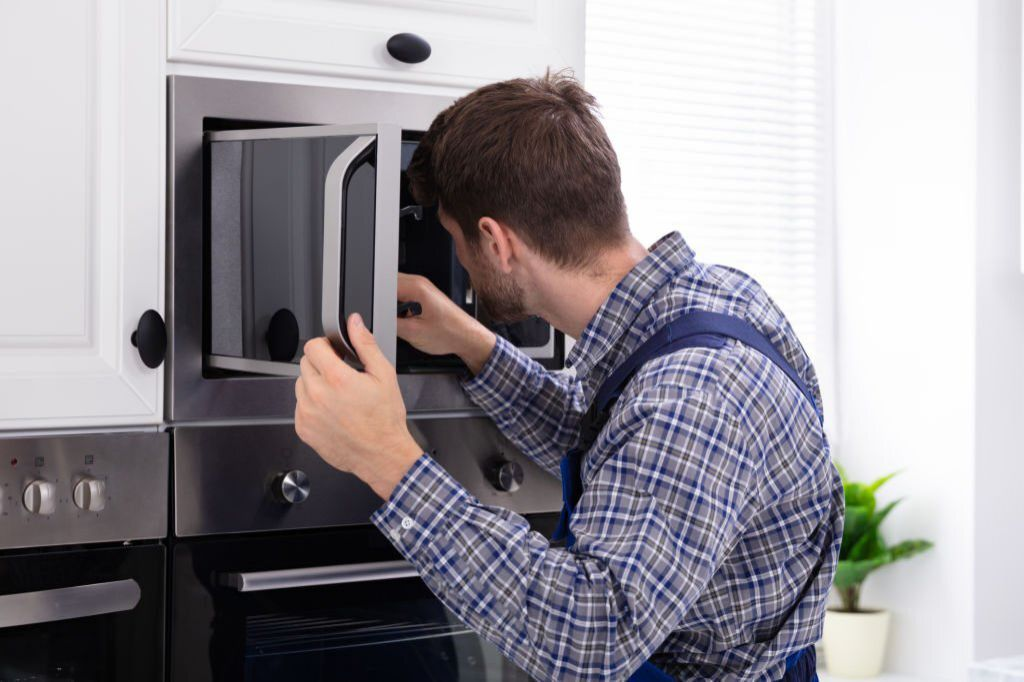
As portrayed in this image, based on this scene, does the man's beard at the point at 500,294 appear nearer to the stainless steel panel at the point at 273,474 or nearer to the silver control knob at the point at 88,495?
the stainless steel panel at the point at 273,474

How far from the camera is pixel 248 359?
1196mm

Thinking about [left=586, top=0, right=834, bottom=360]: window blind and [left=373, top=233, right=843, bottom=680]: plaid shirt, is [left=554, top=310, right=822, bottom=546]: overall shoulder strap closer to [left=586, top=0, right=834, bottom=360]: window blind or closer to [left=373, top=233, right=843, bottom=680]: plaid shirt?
[left=373, top=233, right=843, bottom=680]: plaid shirt

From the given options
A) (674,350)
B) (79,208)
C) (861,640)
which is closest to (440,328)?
(674,350)

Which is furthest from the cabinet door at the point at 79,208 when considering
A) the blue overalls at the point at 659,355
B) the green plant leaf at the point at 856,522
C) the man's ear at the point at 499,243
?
the green plant leaf at the point at 856,522

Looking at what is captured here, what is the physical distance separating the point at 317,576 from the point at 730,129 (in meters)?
1.67

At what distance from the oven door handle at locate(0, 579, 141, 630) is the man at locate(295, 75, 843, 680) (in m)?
0.26

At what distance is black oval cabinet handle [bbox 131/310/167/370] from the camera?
1186 millimetres

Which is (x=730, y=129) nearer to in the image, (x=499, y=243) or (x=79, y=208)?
(x=499, y=243)

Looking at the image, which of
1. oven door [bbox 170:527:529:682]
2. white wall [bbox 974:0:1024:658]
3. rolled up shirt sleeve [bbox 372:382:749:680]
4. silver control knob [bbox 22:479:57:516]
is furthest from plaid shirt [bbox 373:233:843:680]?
white wall [bbox 974:0:1024:658]

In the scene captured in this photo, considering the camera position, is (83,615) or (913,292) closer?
(83,615)

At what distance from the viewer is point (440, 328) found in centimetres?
135

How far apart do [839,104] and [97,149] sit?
1.96 m

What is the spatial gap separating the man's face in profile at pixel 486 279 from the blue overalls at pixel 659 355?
143 mm

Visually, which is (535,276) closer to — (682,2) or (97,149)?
(97,149)
